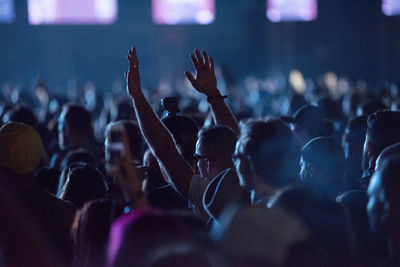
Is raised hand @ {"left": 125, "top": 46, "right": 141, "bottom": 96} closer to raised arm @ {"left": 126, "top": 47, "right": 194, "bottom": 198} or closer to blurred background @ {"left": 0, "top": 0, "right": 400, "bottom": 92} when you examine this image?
raised arm @ {"left": 126, "top": 47, "right": 194, "bottom": 198}

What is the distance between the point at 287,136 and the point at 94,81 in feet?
108

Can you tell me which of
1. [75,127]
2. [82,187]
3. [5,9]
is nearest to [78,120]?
[75,127]

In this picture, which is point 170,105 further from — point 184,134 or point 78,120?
point 78,120

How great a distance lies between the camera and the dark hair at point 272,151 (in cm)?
260

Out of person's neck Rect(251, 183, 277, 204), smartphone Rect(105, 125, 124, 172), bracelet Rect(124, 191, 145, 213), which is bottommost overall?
person's neck Rect(251, 183, 277, 204)

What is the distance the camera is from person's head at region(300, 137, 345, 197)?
3840 millimetres

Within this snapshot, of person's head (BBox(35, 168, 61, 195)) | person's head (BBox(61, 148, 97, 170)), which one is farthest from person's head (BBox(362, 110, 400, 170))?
person's head (BBox(61, 148, 97, 170))

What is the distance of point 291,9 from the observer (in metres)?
24.6

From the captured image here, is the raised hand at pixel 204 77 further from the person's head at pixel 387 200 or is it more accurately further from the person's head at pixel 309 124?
the person's head at pixel 387 200

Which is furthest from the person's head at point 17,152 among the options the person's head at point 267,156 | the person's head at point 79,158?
the person's head at point 79,158

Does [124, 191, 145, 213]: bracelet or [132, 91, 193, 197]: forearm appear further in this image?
[132, 91, 193, 197]: forearm

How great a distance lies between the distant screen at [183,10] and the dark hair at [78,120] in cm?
1897

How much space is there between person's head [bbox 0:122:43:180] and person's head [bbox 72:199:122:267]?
0.58 metres

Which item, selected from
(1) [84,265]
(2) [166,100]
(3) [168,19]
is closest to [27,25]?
(3) [168,19]
